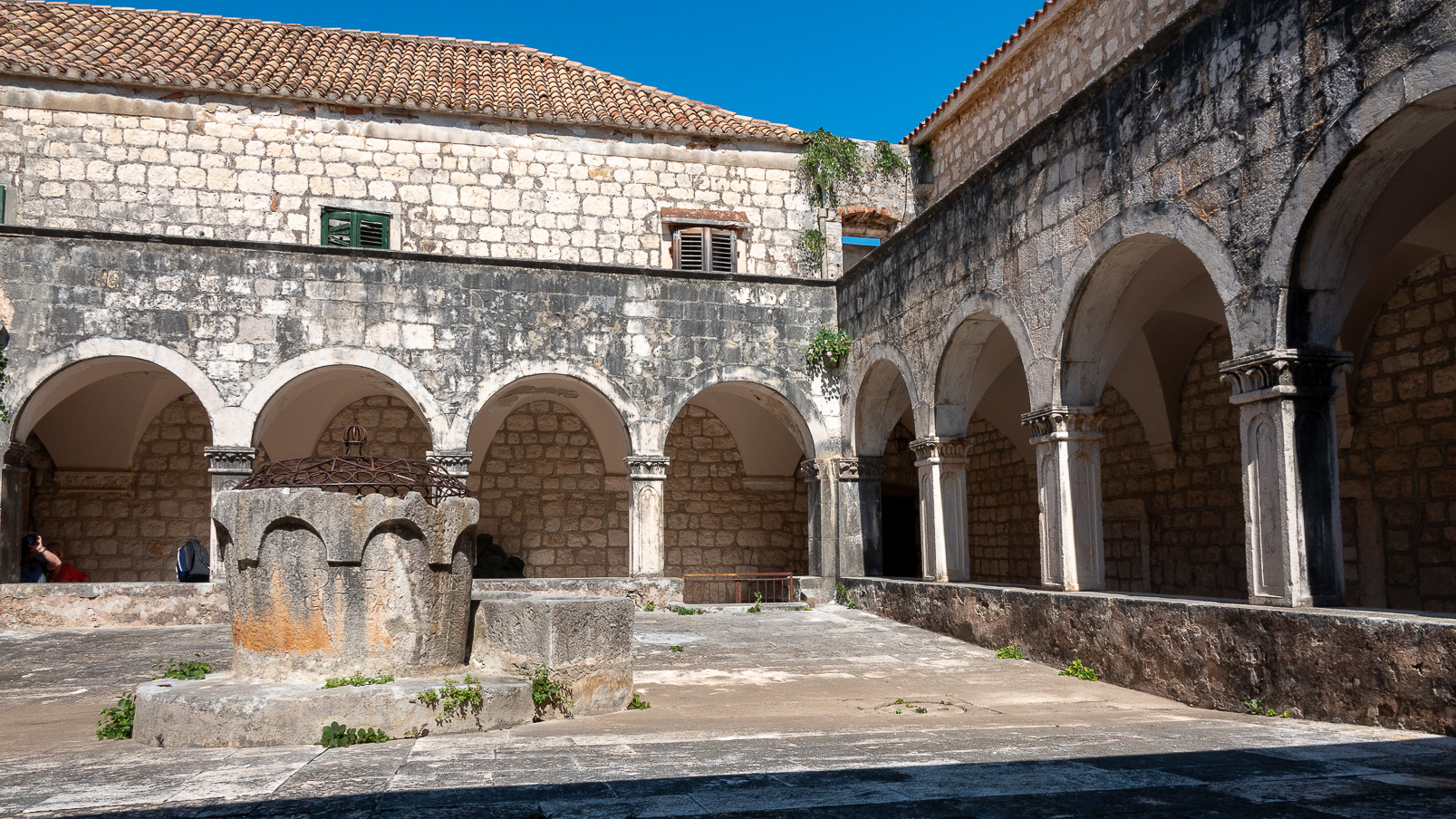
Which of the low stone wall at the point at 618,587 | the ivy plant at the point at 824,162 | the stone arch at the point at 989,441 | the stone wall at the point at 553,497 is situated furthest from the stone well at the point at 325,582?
the ivy plant at the point at 824,162

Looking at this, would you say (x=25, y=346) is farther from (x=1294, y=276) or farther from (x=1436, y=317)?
(x=1436, y=317)

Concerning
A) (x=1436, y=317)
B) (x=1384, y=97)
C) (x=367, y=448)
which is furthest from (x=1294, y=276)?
(x=367, y=448)

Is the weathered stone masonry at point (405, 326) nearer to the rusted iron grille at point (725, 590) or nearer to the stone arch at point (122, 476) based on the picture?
the stone arch at point (122, 476)

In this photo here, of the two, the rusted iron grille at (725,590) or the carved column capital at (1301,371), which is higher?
the carved column capital at (1301,371)

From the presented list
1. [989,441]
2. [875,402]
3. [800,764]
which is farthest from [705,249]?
[800,764]

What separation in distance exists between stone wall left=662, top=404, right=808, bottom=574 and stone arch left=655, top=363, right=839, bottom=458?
3038 mm

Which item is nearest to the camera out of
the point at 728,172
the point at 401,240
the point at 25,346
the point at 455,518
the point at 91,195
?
the point at 455,518

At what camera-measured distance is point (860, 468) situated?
42.6 ft

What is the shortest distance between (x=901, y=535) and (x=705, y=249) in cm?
587

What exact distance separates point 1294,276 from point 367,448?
42.0 ft

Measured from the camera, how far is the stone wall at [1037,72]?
11969mm

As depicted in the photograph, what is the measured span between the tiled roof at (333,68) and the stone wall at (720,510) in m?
4.58

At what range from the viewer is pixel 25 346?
448 inches

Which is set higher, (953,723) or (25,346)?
(25,346)
